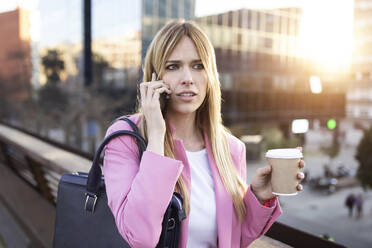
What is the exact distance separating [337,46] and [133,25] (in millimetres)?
19782


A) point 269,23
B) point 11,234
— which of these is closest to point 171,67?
point 11,234

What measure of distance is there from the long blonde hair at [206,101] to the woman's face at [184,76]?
2 centimetres

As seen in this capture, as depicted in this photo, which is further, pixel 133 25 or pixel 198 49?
pixel 133 25

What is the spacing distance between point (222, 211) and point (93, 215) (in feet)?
1.64

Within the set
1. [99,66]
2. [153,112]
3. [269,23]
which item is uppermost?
[269,23]

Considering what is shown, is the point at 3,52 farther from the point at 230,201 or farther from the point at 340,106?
the point at 230,201

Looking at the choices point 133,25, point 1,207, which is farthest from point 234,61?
point 1,207

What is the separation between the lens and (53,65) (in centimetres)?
3838

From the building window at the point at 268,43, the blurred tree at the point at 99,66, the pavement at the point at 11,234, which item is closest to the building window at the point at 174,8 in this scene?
the blurred tree at the point at 99,66

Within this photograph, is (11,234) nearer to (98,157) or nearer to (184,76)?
(98,157)

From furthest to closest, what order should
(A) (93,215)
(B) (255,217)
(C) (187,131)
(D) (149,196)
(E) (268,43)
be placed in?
1. (E) (268,43)
2. (C) (187,131)
3. (B) (255,217)
4. (A) (93,215)
5. (D) (149,196)

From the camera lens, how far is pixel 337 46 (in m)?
36.1

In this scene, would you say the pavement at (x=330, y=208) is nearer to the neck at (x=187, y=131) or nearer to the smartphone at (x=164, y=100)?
the neck at (x=187, y=131)

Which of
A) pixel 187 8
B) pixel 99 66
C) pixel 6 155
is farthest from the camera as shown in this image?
pixel 99 66
